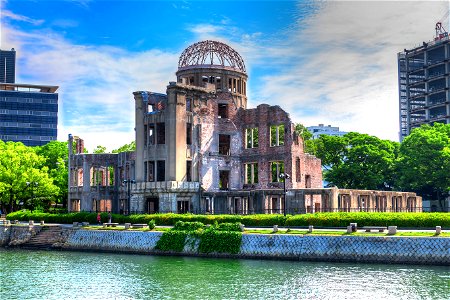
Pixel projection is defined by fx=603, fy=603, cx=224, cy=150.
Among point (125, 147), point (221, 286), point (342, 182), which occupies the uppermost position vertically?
point (125, 147)

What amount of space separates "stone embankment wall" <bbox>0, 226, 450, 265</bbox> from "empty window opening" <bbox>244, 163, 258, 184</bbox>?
23822 mm

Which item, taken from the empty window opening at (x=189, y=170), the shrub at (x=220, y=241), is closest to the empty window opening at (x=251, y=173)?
the empty window opening at (x=189, y=170)

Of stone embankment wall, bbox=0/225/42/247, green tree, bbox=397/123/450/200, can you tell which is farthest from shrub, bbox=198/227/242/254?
green tree, bbox=397/123/450/200

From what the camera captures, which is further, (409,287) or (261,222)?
(261,222)

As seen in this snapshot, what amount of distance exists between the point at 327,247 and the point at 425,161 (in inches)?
1880

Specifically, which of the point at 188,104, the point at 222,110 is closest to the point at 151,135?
the point at 188,104

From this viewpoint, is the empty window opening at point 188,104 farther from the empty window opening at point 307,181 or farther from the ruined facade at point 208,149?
the empty window opening at point 307,181

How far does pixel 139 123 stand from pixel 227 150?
11946mm

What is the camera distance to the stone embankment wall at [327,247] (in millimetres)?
39906

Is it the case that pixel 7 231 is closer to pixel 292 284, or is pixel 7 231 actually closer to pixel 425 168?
pixel 292 284

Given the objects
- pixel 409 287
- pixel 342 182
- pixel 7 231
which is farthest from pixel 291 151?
pixel 409 287

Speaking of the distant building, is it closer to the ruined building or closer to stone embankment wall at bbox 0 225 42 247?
the ruined building

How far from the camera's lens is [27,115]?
522 ft

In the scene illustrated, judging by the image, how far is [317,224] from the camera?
1965 inches
